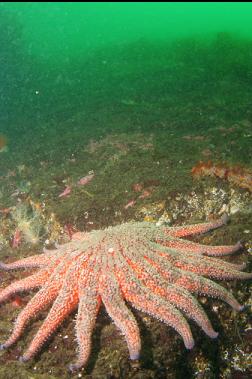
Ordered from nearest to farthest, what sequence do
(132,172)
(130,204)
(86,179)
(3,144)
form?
1. (130,204)
2. (132,172)
3. (86,179)
4. (3,144)

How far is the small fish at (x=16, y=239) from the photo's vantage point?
6782 millimetres

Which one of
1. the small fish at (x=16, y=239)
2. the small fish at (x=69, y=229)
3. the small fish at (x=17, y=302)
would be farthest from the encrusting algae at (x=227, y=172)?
the small fish at (x=17, y=302)

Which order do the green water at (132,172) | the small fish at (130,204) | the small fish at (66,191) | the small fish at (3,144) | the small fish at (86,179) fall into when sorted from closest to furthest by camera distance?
1. the green water at (132,172)
2. the small fish at (130,204)
3. the small fish at (66,191)
4. the small fish at (86,179)
5. the small fish at (3,144)

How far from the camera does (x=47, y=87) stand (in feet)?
72.5

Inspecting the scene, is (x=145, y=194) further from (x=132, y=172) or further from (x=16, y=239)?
(x=16, y=239)

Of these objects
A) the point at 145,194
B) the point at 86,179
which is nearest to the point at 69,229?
the point at 145,194

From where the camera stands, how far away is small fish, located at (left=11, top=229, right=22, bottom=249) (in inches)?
267

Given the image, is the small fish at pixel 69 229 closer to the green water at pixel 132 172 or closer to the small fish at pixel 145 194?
the green water at pixel 132 172

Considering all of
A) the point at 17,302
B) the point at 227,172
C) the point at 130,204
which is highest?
the point at 227,172

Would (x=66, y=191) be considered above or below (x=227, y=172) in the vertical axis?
below

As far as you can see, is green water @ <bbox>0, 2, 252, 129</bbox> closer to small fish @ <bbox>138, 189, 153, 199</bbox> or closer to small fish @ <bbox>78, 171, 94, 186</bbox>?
small fish @ <bbox>78, 171, 94, 186</bbox>

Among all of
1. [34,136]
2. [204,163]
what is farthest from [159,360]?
[34,136]

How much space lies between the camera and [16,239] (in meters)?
6.93

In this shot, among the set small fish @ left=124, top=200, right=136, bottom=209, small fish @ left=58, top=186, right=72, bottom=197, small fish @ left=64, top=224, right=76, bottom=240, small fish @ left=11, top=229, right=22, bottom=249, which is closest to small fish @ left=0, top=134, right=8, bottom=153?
small fish @ left=58, top=186, right=72, bottom=197
